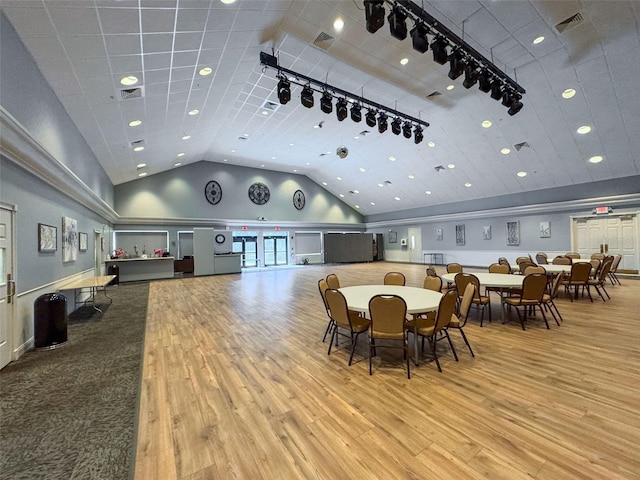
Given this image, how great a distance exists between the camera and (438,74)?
22.8ft

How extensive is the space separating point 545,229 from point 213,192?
1594cm

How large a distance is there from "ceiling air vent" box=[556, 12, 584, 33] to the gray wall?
46.1ft

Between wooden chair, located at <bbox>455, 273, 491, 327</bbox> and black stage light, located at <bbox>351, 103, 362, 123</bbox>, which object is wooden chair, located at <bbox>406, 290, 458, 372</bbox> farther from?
black stage light, located at <bbox>351, 103, 362, 123</bbox>

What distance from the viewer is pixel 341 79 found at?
7.42 m

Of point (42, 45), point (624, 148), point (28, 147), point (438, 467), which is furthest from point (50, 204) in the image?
point (624, 148)

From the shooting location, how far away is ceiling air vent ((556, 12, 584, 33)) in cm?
507

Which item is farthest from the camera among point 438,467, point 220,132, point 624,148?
point 220,132

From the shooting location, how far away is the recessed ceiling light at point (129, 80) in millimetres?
4831

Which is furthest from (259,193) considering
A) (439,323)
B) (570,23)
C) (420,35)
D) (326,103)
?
(439,323)

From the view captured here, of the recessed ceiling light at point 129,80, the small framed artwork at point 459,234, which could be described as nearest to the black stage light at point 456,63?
the recessed ceiling light at point 129,80

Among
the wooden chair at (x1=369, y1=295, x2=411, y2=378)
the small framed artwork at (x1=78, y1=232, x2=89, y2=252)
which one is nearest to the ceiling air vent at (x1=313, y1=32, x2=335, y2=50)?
the wooden chair at (x1=369, y1=295, x2=411, y2=378)

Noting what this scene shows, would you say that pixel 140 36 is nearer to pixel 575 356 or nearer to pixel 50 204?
pixel 50 204

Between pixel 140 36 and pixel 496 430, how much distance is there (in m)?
6.03

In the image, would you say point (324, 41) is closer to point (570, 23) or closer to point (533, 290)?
point (570, 23)
